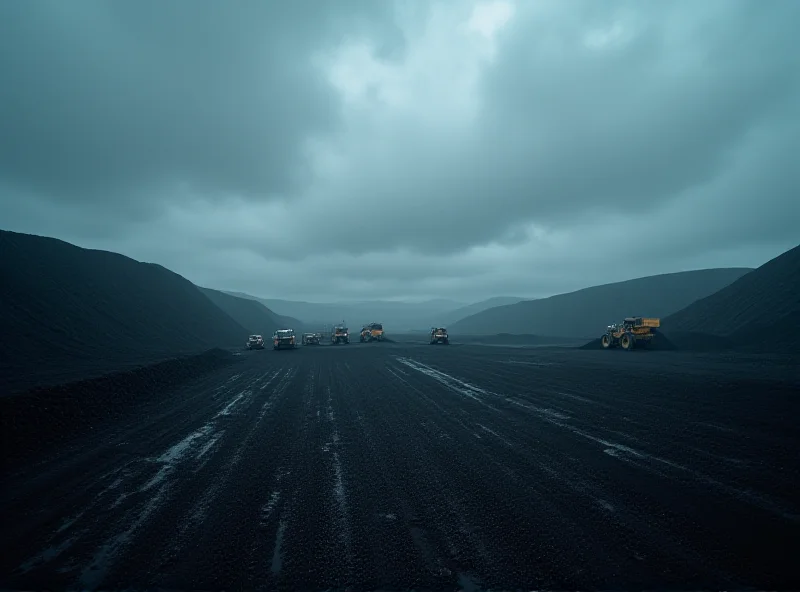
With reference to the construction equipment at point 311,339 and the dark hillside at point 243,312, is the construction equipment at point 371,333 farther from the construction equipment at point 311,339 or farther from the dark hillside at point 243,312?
the dark hillside at point 243,312

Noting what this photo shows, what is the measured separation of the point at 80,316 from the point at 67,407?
3205cm

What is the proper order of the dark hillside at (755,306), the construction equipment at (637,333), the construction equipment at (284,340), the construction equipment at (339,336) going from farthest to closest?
the construction equipment at (339,336) → the construction equipment at (284,340) → the dark hillside at (755,306) → the construction equipment at (637,333)

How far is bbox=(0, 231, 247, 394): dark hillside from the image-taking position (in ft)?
80.5

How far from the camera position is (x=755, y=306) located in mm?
41031

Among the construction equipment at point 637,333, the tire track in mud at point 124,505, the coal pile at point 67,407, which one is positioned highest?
the construction equipment at point 637,333

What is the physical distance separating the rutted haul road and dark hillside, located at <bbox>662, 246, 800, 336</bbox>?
3201cm

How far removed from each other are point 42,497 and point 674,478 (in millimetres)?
10855

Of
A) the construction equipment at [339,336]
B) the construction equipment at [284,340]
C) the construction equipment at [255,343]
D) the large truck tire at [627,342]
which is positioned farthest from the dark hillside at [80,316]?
the large truck tire at [627,342]

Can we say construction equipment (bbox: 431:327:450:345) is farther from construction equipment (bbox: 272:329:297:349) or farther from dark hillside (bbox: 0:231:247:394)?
dark hillside (bbox: 0:231:247:394)

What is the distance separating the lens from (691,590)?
4004 mm

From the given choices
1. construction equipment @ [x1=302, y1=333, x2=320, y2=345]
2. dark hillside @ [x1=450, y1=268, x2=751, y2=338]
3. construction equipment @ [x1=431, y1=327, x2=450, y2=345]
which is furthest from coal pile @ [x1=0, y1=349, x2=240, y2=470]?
dark hillside @ [x1=450, y1=268, x2=751, y2=338]

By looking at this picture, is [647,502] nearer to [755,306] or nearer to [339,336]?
[755,306]

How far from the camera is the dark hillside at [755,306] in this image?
1409 inches

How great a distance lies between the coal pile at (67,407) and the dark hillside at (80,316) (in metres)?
2.18
